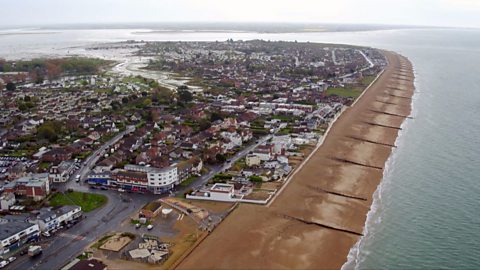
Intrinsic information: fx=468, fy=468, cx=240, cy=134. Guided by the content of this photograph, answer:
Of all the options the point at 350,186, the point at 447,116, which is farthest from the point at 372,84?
the point at 350,186

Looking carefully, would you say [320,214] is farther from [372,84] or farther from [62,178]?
[372,84]

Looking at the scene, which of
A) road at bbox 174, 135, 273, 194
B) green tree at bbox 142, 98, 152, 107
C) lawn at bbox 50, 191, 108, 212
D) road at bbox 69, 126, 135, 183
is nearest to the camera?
lawn at bbox 50, 191, 108, 212

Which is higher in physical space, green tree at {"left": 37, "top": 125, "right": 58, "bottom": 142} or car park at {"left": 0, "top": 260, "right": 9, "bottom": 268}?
green tree at {"left": 37, "top": 125, "right": 58, "bottom": 142}

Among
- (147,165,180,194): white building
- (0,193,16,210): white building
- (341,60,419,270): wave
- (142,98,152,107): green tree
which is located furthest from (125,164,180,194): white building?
(142,98,152,107): green tree

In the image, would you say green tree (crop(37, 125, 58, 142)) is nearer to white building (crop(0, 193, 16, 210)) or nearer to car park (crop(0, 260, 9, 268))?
white building (crop(0, 193, 16, 210))

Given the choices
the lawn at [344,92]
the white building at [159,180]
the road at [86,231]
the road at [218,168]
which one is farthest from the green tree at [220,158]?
the lawn at [344,92]

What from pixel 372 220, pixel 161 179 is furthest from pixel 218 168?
pixel 372 220
